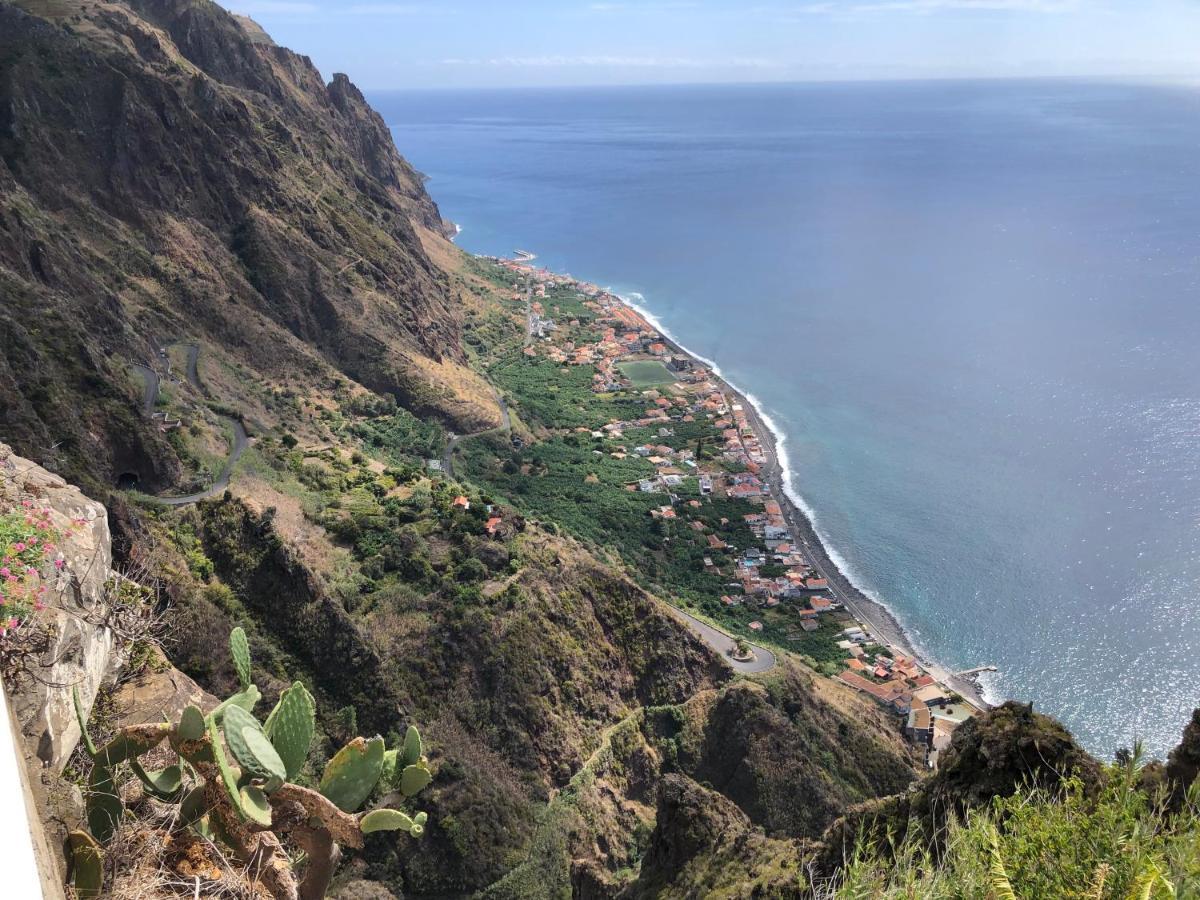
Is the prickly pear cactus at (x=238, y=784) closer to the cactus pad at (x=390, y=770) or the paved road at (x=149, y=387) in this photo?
the cactus pad at (x=390, y=770)

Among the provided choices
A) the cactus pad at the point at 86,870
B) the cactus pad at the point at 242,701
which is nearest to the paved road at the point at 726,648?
the cactus pad at the point at 242,701

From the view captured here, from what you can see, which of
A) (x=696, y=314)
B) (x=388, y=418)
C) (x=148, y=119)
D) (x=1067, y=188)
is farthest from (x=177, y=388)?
(x=1067, y=188)

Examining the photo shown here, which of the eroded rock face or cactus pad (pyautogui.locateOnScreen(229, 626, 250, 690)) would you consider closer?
the eroded rock face

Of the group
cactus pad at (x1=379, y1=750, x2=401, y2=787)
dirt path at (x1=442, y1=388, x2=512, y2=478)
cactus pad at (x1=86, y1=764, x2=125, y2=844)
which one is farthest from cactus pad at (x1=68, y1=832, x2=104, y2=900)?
dirt path at (x1=442, y1=388, x2=512, y2=478)

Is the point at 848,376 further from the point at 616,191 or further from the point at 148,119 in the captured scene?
the point at 616,191

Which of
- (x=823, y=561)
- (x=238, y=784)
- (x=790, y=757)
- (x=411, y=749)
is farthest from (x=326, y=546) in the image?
(x=823, y=561)

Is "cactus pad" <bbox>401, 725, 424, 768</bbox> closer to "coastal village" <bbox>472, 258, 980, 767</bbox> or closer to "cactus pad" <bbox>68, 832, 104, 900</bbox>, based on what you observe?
"cactus pad" <bbox>68, 832, 104, 900</bbox>
